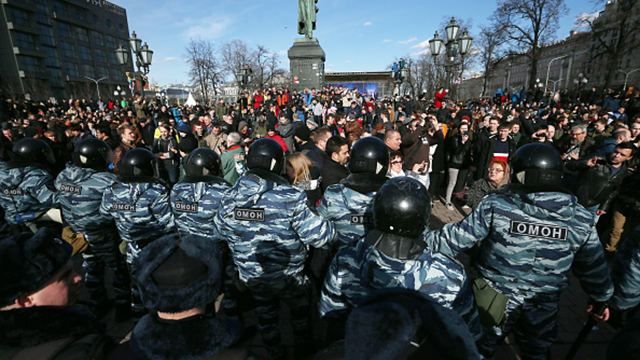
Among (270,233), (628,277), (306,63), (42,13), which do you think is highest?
(42,13)

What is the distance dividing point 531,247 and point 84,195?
474 centimetres

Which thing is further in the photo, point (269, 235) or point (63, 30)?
point (63, 30)

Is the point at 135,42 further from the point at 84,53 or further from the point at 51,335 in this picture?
the point at 84,53

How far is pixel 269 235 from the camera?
9.64ft

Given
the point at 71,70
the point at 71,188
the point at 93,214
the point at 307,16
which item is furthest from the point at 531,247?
the point at 71,70

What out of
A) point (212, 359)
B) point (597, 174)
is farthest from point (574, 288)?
point (212, 359)

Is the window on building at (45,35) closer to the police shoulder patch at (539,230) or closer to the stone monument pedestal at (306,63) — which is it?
the stone monument pedestal at (306,63)

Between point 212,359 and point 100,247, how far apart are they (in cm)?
363

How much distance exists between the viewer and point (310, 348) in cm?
347

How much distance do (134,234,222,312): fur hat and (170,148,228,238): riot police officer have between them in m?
2.14

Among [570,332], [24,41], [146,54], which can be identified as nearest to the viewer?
[570,332]

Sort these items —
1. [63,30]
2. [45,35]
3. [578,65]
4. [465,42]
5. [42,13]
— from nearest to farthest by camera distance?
1. [465,42]
2. [42,13]
3. [45,35]
4. [63,30]
5. [578,65]

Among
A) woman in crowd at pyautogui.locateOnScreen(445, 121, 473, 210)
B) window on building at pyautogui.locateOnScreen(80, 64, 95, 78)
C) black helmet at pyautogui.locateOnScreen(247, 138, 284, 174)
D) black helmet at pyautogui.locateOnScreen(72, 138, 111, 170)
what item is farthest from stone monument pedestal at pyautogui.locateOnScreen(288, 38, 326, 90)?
window on building at pyautogui.locateOnScreen(80, 64, 95, 78)

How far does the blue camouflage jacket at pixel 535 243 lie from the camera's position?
7.81 ft
